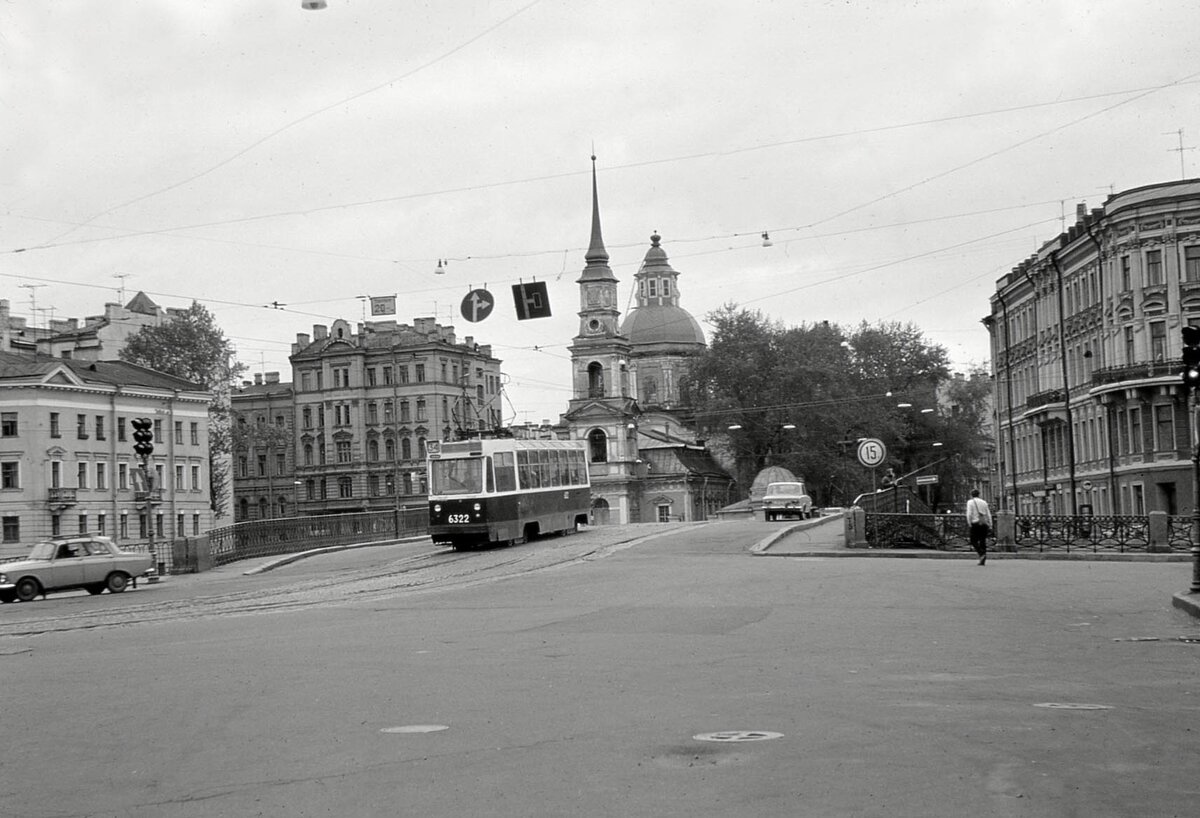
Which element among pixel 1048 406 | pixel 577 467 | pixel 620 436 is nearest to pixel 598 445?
pixel 620 436

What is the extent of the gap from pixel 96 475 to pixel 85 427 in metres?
2.86

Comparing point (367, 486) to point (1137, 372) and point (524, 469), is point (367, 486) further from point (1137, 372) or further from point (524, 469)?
point (524, 469)

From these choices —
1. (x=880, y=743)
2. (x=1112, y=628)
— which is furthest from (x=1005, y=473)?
(x=880, y=743)

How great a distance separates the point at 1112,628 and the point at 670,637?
5665 millimetres

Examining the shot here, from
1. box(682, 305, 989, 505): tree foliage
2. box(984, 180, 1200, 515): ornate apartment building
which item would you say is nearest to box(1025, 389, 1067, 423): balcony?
box(984, 180, 1200, 515): ornate apartment building

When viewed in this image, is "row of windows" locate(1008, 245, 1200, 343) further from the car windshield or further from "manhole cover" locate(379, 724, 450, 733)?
"manhole cover" locate(379, 724, 450, 733)

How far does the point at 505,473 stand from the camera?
1769 inches

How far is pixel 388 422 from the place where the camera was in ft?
413

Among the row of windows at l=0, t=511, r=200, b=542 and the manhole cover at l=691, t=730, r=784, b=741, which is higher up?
the row of windows at l=0, t=511, r=200, b=542

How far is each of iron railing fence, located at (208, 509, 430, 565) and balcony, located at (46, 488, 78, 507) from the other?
29.7 metres

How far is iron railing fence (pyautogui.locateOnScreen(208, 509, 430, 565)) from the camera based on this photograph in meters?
50.9

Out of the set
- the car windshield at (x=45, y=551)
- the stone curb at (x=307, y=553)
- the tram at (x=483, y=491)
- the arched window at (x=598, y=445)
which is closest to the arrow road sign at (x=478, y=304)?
the tram at (x=483, y=491)

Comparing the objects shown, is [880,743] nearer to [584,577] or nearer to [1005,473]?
[584,577]

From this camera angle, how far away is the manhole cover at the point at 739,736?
10.6 meters
